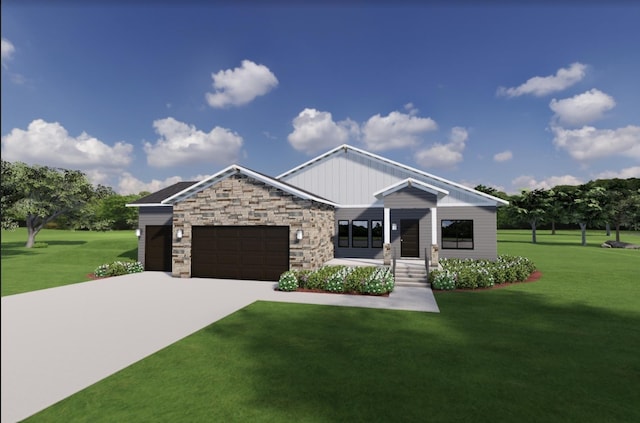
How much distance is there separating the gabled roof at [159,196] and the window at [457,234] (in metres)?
16.7

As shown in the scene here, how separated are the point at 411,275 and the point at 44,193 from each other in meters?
35.4

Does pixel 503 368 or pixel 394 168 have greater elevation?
pixel 394 168

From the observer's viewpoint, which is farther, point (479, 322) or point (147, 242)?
point (147, 242)

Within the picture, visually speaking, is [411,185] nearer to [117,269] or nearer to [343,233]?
[343,233]

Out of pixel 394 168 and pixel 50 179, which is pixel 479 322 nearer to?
pixel 394 168

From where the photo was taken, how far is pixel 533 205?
139 ft

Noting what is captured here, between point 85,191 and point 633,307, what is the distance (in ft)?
143

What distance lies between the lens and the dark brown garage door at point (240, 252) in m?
16.6

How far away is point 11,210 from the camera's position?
2922cm

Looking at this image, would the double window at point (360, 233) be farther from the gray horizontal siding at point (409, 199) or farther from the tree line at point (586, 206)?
the tree line at point (586, 206)

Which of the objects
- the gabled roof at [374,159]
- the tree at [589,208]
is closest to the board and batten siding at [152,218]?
the gabled roof at [374,159]

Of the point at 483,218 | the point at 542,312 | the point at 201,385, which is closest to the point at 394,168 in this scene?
the point at 483,218

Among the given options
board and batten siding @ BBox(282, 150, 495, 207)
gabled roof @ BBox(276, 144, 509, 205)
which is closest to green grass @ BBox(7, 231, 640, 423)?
gabled roof @ BBox(276, 144, 509, 205)

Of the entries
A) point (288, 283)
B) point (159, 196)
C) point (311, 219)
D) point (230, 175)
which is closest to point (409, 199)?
point (311, 219)
